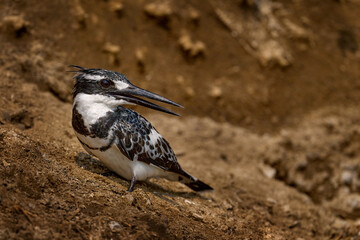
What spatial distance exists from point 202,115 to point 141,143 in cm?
442

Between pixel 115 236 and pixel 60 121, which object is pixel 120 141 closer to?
pixel 115 236

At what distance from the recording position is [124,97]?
4.38 m

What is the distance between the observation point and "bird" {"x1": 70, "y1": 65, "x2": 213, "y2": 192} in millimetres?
4242

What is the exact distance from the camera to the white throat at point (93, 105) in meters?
4.22

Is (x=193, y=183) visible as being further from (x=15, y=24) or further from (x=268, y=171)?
(x=15, y=24)

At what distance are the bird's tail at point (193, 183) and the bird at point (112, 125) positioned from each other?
1.94 feet

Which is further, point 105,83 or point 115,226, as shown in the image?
point 105,83

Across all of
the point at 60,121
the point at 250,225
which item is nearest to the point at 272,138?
the point at 250,225

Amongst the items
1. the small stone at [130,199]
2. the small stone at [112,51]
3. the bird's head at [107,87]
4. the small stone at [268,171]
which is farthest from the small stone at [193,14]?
the small stone at [130,199]

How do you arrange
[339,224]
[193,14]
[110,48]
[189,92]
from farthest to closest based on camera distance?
[189,92] < [193,14] < [110,48] < [339,224]

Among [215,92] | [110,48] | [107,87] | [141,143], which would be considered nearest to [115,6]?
[110,48]

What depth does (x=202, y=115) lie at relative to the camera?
8.80 m

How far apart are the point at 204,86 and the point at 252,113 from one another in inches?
47.2

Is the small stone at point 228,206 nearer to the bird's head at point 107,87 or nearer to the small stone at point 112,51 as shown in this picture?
the bird's head at point 107,87
